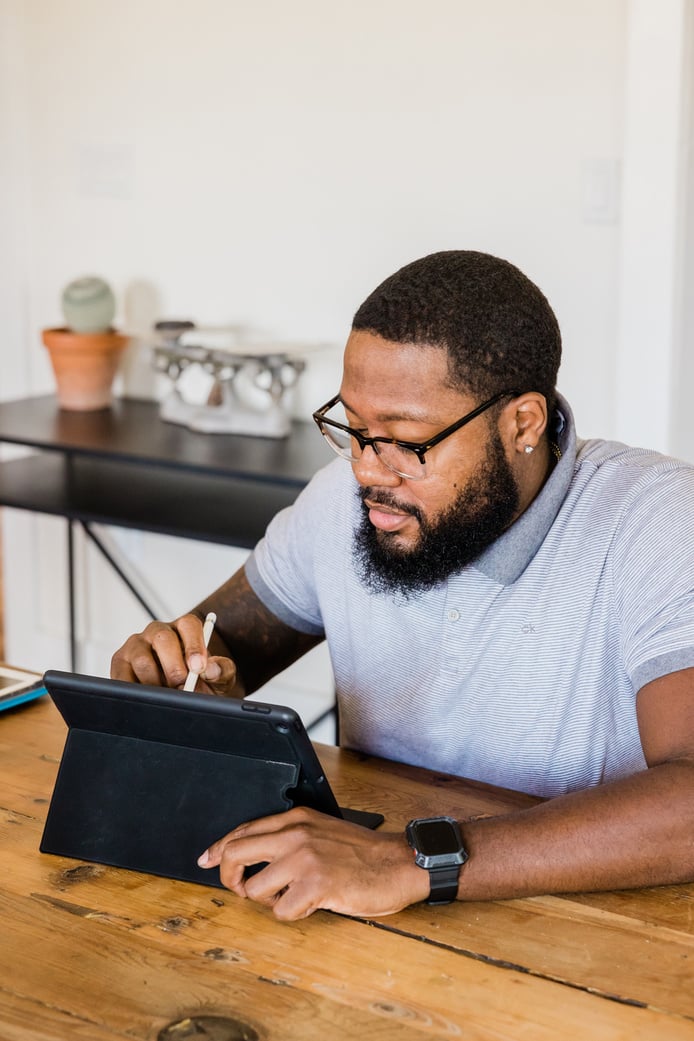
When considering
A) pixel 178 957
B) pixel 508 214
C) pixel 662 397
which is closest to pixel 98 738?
pixel 178 957

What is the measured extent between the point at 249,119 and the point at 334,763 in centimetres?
193

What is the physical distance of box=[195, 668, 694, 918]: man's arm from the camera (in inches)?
46.3

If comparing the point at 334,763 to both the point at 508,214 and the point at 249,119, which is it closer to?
the point at 508,214

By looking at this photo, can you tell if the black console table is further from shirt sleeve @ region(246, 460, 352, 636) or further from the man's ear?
the man's ear

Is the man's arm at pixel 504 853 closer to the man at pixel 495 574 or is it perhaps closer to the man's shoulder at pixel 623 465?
the man at pixel 495 574

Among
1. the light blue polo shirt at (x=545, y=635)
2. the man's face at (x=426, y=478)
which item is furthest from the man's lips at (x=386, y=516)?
the light blue polo shirt at (x=545, y=635)

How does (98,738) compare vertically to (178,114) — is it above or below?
below

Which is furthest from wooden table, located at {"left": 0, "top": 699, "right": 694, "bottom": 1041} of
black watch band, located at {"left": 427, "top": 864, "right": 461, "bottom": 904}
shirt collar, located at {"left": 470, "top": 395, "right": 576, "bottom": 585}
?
shirt collar, located at {"left": 470, "top": 395, "right": 576, "bottom": 585}

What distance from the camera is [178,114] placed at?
10.2ft

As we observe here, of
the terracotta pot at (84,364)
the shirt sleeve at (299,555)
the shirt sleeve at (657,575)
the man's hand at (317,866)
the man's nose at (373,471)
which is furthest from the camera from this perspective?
the terracotta pot at (84,364)

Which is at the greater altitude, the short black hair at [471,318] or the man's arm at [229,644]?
the short black hair at [471,318]

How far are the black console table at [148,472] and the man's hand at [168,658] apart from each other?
0.96m

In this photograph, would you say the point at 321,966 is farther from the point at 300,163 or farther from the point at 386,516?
the point at 300,163

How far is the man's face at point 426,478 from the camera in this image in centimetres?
143
